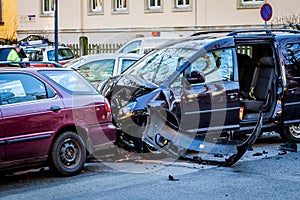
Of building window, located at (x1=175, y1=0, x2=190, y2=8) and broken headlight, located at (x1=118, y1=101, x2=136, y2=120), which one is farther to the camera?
building window, located at (x1=175, y1=0, x2=190, y2=8)

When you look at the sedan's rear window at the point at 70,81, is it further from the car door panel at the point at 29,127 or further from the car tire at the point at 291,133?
the car tire at the point at 291,133

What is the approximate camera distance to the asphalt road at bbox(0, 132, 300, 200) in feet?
25.5

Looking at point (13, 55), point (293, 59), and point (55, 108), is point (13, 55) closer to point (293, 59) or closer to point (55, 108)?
point (293, 59)

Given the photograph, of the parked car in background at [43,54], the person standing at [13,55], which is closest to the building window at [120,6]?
the parked car in background at [43,54]

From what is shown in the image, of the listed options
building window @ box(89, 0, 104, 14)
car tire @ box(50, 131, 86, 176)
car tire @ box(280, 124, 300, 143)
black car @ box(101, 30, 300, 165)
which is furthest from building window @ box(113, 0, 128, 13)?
car tire @ box(50, 131, 86, 176)

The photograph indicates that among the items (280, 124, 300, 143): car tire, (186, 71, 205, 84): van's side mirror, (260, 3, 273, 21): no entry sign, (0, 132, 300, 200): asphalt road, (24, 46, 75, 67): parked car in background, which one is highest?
(260, 3, 273, 21): no entry sign

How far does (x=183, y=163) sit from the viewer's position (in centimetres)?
972

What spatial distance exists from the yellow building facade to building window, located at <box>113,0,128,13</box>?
7.58m

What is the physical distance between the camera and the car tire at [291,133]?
11.6m

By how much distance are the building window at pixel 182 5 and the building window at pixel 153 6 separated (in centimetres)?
85

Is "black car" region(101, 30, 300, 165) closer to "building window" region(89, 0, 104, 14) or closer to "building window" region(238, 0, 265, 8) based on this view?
"building window" region(238, 0, 265, 8)

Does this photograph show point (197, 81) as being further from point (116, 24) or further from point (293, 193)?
point (116, 24)

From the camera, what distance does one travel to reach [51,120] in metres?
8.71

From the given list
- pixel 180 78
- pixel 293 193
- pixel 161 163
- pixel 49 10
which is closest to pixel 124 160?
pixel 161 163
